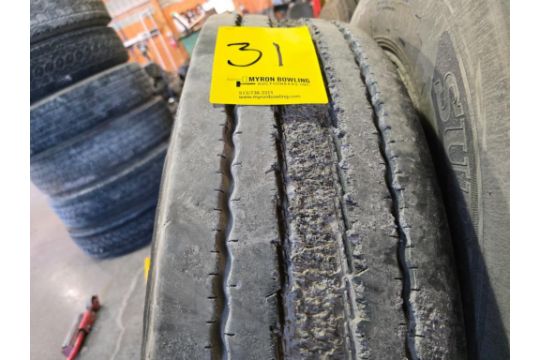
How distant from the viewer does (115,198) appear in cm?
172

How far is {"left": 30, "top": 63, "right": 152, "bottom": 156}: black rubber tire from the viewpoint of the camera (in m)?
1.47

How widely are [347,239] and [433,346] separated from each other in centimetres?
19

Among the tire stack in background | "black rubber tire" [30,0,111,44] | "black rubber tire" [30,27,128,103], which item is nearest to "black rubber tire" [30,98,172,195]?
the tire stack in background

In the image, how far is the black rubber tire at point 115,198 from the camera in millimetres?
1673

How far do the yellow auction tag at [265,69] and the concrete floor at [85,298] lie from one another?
128cm

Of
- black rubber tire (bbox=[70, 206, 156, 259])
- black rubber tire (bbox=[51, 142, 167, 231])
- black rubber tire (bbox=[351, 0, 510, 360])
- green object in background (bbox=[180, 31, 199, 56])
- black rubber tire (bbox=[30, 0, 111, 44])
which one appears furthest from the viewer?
green object in background (bbox=[180, 31, 199, 56])

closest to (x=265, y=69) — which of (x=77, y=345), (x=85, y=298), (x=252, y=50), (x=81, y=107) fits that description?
(x=252, y=50)

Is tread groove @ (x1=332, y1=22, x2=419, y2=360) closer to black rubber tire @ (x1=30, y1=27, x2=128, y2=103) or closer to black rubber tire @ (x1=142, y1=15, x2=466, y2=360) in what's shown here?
black rubber tire @ (x1=142, y1=15, x2=466, y2=360)

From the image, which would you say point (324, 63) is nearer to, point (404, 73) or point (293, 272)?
point (404, 73)

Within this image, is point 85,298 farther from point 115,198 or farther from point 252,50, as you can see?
point 252,50

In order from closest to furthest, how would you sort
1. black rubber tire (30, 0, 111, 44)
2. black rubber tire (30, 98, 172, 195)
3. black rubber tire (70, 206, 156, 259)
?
black rubber tire (30, 0, 111, 44) < black rubber tire (30, 98, 172, 195) < black rubber tire (70, 206, 156, 259)

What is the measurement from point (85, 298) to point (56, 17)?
1.46 m

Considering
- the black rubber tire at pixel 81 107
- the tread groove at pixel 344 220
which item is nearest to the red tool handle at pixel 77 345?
the black rubber tire at pixel 81 107

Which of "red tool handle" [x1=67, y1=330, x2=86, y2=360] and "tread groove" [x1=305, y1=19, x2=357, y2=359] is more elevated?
"tread groove" [x1=305, y1=19, x2=357, y2=359]
